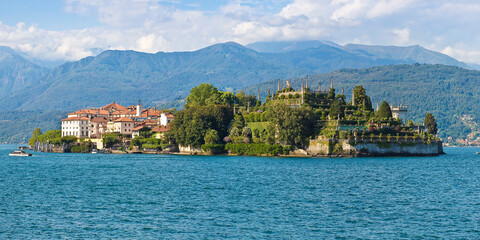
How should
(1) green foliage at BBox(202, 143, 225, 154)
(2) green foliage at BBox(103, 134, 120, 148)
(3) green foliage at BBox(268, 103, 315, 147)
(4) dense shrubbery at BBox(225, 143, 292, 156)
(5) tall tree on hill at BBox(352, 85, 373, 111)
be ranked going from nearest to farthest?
1. (3) green foliage at BBox(268, 103, 315, 147)
2. (4) dense shrubbery at BBox(225, 143, 292, 156)
3. (1) green foliage at BBox(202, 143, 225, 154)
4. (5) tall tree on hill at BBox(352, 85, 373, 111)
5. (2) green foliage at BBox(103, 134, 120, 148)

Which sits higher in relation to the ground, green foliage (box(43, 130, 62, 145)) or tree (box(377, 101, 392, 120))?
tree (box(377, 101, 392, 120))

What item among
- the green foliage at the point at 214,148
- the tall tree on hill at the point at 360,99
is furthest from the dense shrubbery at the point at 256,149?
the tall tree on hill at the point at 360,99

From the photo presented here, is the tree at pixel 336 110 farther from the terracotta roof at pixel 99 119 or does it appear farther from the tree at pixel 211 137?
the terracotta roof at pixel 99 119

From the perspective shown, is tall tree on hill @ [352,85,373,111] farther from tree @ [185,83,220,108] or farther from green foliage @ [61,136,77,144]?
green foliage @ [61,136,77,144]

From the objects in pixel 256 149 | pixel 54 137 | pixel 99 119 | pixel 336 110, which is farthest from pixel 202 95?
pixel 336 110

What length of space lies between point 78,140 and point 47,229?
126m

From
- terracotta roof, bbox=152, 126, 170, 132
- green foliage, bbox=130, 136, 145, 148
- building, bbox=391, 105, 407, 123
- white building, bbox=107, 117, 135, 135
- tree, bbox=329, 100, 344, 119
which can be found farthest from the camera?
white building, bbox=107, 117, 135, 135

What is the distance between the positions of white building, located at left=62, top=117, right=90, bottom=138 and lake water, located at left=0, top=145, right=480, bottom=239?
306 feet

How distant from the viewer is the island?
113 metres

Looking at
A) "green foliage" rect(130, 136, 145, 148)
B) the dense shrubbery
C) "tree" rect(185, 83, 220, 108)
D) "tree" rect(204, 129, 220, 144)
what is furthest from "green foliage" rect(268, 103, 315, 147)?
"tree" rect(185, 83, 220, 108)

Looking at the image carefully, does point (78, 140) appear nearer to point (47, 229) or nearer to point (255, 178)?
point (255, 178)

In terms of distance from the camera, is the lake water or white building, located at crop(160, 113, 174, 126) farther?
white building, located at crop(160, 113, 174, 126)

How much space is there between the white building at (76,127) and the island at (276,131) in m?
4.41

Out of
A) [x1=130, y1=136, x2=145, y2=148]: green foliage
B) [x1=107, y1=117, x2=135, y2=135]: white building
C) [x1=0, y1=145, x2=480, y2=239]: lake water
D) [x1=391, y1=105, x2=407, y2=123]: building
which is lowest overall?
[x1=0, y1=145, x2=480, y2=239]: lake water
